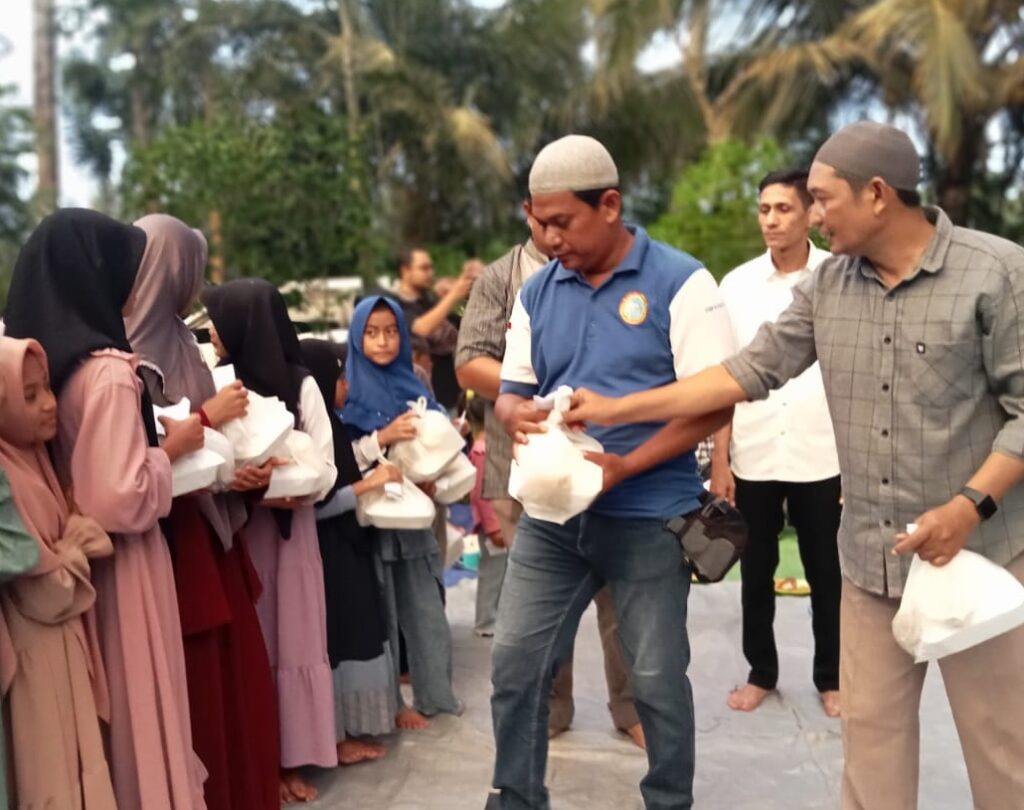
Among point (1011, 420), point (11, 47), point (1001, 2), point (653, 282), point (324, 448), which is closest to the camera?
point (1011, 420)

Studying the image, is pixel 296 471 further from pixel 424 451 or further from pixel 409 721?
pixel 409 721

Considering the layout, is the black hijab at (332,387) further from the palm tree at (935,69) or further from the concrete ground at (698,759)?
the palm tree at (935,69)

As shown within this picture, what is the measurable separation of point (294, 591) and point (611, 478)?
A: 1437 millimetres

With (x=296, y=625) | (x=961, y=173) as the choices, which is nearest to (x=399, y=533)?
(x=296, y=625)

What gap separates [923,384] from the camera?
2.79 meters

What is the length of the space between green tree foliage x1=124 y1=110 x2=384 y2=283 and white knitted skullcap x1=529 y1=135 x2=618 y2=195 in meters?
9.73

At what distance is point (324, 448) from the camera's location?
397 cm

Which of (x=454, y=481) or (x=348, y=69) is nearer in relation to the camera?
(x=454, y=481)

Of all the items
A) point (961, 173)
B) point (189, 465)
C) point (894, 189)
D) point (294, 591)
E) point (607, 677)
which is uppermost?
point (961, 173)

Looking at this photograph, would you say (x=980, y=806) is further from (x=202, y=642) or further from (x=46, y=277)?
(x=46, y=277)

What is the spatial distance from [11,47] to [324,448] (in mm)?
18988

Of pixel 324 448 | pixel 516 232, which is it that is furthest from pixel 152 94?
pixel 324 448

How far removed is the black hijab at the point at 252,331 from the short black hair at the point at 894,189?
1.89 metres

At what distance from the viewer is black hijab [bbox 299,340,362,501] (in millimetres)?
4316
